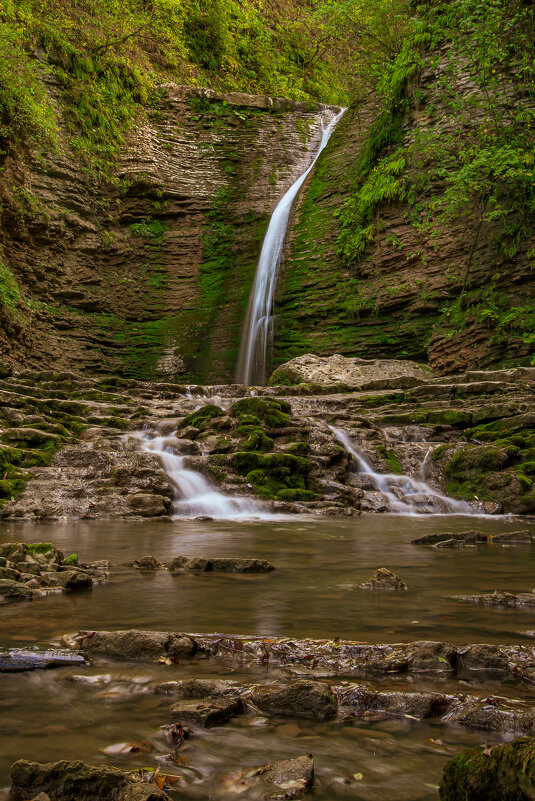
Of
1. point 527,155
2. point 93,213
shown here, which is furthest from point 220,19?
point 527,155

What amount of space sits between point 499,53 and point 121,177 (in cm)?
1293

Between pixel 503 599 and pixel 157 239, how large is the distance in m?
21.4

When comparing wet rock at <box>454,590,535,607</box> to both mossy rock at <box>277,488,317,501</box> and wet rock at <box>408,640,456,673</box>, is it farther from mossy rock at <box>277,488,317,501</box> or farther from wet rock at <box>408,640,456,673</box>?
mossy rock at <box>277,488,317,501</box>

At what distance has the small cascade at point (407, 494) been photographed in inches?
331

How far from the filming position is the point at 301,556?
179 inches

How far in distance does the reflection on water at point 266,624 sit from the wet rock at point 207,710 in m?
0.03

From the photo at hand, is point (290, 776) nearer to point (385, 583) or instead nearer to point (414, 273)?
point (385, 583)

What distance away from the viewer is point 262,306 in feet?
66.1

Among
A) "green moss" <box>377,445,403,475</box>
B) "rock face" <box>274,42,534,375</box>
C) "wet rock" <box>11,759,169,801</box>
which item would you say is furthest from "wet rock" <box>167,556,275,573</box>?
"rock face" <box>274,42,534,375</box>

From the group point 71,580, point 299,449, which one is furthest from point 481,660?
point 299,449

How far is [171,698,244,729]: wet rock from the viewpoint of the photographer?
153cm

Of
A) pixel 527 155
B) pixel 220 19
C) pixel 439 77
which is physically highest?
pixel 220 19

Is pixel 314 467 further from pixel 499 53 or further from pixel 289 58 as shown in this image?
pixel 289 58

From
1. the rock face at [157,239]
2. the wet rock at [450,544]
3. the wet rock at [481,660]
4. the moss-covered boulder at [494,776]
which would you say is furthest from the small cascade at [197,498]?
the rock face at [157,239]
